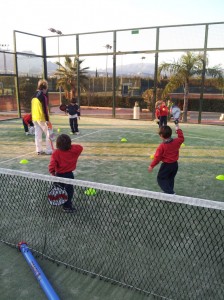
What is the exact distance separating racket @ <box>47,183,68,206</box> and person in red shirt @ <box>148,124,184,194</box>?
59.7 inches

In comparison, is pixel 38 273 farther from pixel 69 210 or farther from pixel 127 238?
pixel 69 210

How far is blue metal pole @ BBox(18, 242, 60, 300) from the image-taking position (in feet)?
9.18

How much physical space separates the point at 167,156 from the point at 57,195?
2002mm

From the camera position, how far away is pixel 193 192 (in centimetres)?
545

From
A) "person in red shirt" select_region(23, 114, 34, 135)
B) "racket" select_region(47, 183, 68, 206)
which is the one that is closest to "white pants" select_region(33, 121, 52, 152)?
"person in red shirt" select_region(23, 114, 34, 135)

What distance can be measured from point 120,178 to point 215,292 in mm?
3592

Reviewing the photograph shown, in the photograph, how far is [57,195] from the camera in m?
4.32

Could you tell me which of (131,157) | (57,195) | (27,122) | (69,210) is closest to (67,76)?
(27,122)

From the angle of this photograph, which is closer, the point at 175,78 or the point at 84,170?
the point at 84,170

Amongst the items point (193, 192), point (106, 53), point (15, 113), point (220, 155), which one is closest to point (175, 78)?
point (106, 53)

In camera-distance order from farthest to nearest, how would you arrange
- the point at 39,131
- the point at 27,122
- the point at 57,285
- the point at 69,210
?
the point at 27,122, the point at 39,131, the point at 69,210, the point at 57,285

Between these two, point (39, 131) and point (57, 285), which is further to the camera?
point (39, 131)

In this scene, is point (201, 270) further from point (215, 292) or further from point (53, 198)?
point (53, 198)

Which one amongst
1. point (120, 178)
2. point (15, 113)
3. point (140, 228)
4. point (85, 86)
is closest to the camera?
point (140, 228)
